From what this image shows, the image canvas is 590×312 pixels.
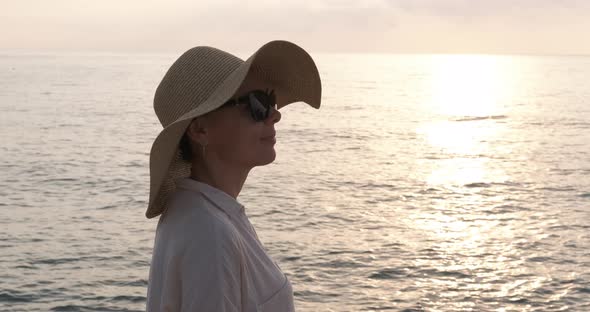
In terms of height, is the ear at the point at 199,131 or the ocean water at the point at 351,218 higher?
the ear at the point at 199,131

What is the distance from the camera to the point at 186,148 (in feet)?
9.24

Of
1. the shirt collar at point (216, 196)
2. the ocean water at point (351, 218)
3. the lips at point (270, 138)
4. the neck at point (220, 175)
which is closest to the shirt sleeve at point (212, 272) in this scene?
the shirt collar at point (216, 196)

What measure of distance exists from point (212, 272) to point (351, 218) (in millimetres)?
19848

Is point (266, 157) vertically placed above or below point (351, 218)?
above

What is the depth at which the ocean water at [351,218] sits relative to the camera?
1520cm

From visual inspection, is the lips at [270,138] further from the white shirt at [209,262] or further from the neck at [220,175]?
the white shirt at [209,262]

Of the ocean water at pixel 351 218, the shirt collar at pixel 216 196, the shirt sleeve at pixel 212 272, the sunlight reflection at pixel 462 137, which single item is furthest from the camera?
the sunlight reflection at pixel 462 137

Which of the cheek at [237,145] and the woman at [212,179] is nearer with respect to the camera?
the woman at [212,179]

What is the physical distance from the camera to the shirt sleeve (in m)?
2.35

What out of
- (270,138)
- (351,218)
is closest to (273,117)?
(270,138)

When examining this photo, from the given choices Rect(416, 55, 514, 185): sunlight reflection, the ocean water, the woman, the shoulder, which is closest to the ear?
the woman

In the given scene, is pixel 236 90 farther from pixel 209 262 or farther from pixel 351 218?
pixel 351 218

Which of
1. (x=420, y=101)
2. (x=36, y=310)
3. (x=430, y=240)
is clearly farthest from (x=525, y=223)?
(x=420, y=101)

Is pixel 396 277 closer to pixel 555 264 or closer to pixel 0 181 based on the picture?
pixel 555 264
